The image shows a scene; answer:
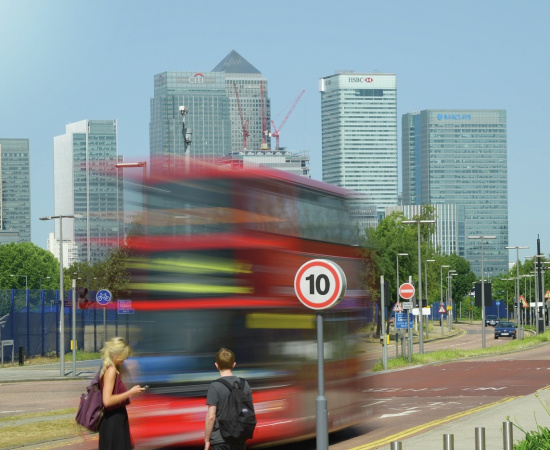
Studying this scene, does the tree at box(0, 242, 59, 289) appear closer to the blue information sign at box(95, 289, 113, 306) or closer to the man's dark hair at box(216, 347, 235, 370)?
the blue information sign at box(95, 289, 113, 306)

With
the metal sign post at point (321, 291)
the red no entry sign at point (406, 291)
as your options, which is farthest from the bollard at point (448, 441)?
the red no entry sign at point (406, 291)

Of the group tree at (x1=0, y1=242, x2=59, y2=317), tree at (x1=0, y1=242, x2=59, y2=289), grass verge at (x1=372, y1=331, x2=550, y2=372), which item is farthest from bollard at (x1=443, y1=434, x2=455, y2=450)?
tree at (x1=0, y1=242, x2=59, y2=289)

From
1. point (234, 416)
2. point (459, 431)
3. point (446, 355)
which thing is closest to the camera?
point (234, 416)

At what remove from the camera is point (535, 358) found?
183 feet

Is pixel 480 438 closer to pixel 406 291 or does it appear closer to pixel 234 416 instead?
pixel 234 416

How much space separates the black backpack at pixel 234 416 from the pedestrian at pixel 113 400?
837 mm

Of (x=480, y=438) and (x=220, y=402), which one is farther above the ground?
(x=220, y=402)

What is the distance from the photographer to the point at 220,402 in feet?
36.3

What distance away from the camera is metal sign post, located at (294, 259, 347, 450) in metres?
14.0

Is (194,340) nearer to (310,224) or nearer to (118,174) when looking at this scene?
(310,224)

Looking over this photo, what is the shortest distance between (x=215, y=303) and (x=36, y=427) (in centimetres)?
930

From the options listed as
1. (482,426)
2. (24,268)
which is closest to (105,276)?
(482,426)

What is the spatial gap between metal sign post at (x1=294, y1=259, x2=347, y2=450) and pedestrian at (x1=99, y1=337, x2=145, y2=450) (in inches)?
145

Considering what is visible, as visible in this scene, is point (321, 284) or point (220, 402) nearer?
point (220, 402)
